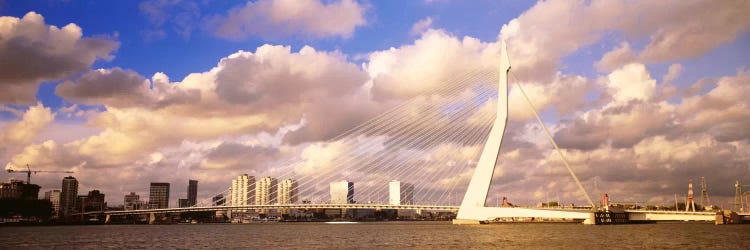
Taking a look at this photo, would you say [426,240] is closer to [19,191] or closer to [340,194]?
[340,194]

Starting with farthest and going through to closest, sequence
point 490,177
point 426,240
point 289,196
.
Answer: point 289,196 < point 490,177 < point 426,240

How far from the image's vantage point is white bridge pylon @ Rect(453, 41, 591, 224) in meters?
56.4

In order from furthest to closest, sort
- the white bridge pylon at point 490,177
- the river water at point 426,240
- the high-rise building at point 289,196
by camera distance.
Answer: the high-rise building at point 289,196 < the white bridge pylon at point 490,177 < the river water at point 426,240

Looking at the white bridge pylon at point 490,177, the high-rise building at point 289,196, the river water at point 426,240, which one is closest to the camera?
the river water at point 426,240

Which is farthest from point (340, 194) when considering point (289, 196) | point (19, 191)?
point (19, 191)

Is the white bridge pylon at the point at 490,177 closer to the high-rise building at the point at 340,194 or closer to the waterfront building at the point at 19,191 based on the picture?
the high-rise building at the point at 340,194

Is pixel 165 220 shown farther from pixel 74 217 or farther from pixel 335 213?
pixel 335 213

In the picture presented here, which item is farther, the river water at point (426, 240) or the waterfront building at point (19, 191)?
the waterfront building at point (19, 191)

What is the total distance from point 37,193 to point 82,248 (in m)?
158

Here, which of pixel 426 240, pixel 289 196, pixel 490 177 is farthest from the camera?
pixel 289 196

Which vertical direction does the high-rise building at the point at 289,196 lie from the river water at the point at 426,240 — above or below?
above

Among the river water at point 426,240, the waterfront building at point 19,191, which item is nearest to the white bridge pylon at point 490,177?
the river water at point 426,240

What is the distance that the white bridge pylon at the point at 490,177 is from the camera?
5644 cm

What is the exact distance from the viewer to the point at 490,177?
56.5m
